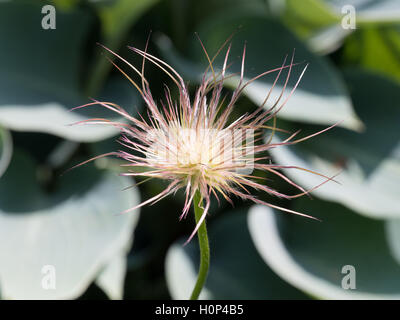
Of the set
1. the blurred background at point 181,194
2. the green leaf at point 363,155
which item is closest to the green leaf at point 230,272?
the blurred background at point 181,194

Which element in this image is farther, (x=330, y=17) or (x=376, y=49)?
(x=376, y=49)

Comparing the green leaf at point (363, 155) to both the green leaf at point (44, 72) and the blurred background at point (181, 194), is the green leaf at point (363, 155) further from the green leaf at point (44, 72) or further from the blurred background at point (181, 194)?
the green leaf at point (44, 72)

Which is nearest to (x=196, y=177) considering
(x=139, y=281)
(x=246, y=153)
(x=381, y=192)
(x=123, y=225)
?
(x=246, y=153)

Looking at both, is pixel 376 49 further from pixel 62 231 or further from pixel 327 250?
pixel 62 231

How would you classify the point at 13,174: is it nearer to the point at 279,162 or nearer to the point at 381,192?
the point at 279,162

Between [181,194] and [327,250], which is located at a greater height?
[181,194]

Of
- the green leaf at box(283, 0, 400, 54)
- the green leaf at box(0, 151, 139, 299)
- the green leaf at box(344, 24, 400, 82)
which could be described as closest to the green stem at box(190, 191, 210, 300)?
the green leaf at box(0, 151, 139, 299)

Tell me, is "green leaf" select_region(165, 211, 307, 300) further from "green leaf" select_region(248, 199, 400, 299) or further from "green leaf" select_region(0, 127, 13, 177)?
"green leaf" select_region(0, 127, 13, 177)

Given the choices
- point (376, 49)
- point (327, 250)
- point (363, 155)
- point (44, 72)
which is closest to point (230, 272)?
point (327, 250)
